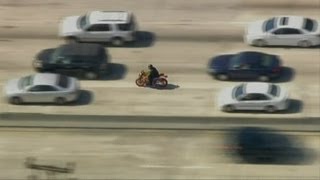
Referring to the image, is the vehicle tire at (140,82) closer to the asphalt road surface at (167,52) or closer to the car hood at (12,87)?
the asphalt road surface at (167,52)

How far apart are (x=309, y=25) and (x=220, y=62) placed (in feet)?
18.4

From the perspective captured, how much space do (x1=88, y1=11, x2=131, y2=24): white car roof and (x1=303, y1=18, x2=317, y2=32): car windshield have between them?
9.03 meters

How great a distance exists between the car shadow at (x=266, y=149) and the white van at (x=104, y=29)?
10.8 metres

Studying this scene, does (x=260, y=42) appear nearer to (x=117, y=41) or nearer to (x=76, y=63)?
(x=117, y=41)

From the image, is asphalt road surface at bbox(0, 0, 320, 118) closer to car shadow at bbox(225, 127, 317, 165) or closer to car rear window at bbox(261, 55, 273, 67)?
car rear window at bbox(261, 55, 273, 67)

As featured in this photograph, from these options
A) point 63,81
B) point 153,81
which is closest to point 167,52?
point 153,81

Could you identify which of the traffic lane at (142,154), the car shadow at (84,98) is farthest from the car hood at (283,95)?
the car shadow at (84,98)

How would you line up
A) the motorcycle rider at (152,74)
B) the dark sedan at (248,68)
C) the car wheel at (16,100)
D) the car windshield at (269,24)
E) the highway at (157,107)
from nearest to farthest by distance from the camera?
the highway at (157,107)
the car wheel at (16,100)
the motorcycle rider at (152,74)
the dark sedan at (248,68)
the car windshield at (269,24)

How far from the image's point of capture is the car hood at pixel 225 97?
143ft

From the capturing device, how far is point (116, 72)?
155 feet

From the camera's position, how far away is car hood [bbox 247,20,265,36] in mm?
48938

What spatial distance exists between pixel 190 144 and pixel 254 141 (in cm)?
279

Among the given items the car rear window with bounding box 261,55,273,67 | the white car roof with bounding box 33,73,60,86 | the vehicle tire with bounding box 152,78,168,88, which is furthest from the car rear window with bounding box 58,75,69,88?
the car rear window with bounding box 261,55,273,67

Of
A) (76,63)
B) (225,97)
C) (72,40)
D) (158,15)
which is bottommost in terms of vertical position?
(225,97)
